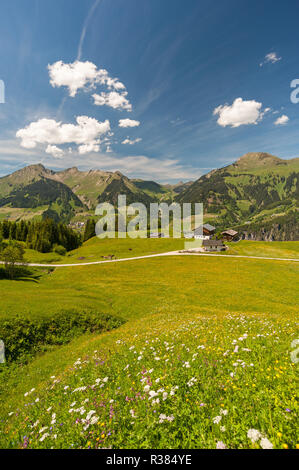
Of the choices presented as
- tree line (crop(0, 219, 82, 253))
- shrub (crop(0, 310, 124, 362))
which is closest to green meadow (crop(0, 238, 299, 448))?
shrub (crop(0, 310, 124, 362))

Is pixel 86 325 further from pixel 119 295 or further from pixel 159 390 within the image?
pixel 159 390

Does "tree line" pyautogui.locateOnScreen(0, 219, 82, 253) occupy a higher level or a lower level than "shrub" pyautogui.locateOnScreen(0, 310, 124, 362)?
higher

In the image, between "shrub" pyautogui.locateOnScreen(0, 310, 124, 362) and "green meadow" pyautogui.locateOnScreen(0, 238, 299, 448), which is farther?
"shrub" pyautogui.locateOnScreen(0, 310, 124, 362)

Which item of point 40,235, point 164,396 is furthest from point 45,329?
point 40,235

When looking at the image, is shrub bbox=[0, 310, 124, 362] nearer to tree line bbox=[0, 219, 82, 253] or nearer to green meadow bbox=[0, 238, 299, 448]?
green meadow bbox=[0, 238, 299, 448]

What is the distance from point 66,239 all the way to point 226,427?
123595mm

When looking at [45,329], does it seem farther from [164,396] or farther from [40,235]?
[40,235]

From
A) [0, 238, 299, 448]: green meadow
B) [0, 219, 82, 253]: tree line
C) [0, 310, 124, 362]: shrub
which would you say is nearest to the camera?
[0, 238, 299, 448]: green meadow

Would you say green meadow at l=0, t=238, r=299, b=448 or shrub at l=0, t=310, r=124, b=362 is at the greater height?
green meadow at l=0, t=238, r=299, b=448

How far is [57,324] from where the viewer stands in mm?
19438

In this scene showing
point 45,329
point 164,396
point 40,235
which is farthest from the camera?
point 40,235

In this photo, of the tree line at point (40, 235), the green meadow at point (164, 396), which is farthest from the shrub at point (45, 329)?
the tree line at point (40, 235)

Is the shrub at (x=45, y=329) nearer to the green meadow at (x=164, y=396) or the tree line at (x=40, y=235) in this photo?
the green meadow at (x=164, y=396)

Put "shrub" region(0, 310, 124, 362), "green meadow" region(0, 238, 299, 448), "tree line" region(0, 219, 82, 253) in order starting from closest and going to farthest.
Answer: "green meadow" region(0, 238, 299, 448), "shrub" region(0, 310, 124, 362), "tree line" region(0, 219, 82, 253)
